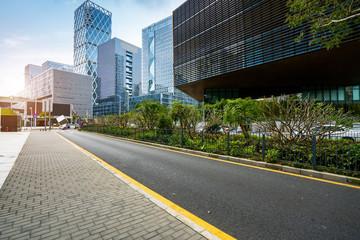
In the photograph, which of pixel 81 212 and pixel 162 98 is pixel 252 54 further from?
pixel 162 98

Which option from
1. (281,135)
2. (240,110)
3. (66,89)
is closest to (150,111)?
(240,110)

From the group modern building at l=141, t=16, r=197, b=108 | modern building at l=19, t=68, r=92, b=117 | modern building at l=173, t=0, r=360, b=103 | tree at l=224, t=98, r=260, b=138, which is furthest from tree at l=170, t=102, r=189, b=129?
modern building at l=19, t=68, r=92, b=117

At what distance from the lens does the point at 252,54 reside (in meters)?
18.4

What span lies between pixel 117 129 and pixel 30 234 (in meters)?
17.5

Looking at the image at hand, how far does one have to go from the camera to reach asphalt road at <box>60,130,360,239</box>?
99.7 inches

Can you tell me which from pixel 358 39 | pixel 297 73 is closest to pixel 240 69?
pixel 297 73

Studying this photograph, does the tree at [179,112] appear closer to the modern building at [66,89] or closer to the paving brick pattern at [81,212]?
the paving brick pattern at [81,212]

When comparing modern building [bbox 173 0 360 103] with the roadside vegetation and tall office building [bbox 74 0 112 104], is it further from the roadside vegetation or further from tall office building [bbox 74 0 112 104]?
tall office building [bbox 74 0 112 104]

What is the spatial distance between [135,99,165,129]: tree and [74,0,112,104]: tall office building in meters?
142

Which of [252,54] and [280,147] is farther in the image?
[252,54]

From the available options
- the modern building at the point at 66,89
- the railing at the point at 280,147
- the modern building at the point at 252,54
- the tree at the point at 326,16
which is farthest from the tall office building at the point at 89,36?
the tree at the point at 326,16

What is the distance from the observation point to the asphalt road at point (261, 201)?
253 cm

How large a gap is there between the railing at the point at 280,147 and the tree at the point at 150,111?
12.9ft

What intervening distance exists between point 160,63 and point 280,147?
414 ft
